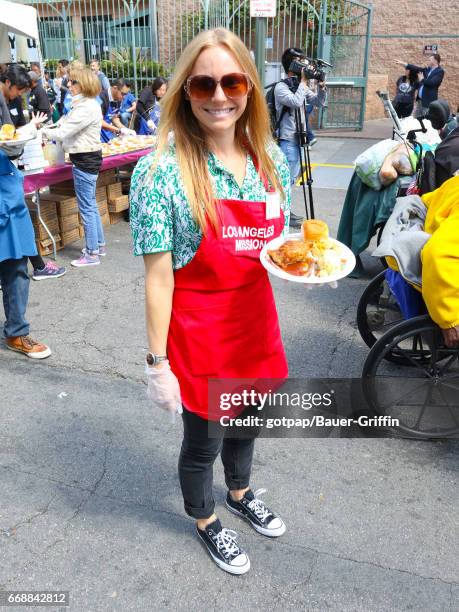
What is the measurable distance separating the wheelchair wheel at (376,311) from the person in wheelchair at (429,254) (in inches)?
23.9

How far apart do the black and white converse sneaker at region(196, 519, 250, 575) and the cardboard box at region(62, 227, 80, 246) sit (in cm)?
447

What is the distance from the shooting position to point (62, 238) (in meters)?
6.18

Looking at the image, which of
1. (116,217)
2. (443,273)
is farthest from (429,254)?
(116,217)

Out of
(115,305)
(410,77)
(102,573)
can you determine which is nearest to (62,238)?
(115,305)

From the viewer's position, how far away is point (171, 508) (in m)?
2.66

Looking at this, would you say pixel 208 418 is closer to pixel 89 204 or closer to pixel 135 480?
pixel 135 480

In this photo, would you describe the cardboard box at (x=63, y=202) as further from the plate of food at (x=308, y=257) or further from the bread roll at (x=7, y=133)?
the plate of food at (x=308, y=257)

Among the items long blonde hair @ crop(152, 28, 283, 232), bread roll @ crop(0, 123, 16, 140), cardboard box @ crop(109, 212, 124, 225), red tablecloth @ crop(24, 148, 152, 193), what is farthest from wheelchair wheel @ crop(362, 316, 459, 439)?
cardboard box @ crop(109, 212, 124, 225)

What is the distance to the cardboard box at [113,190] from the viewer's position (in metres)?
7.02

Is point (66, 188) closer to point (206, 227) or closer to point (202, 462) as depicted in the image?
point (202, 462)

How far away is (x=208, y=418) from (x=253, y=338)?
12.7 inches

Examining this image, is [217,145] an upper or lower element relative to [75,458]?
upper

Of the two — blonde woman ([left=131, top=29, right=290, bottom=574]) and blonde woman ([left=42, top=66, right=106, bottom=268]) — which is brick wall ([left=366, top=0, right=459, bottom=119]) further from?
blonde woman ([left=131, top=29, right=290, bottom=574])

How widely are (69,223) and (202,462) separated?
183 inches
